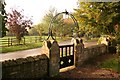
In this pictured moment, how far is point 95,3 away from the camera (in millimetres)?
15461

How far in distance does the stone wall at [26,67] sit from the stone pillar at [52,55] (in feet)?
0.74

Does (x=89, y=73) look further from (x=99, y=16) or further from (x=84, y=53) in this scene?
(x=99, y=16)

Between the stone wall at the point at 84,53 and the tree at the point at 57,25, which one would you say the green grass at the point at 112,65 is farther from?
the tree at the point at 57,25

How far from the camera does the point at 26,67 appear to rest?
8008mm

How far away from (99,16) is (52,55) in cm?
739

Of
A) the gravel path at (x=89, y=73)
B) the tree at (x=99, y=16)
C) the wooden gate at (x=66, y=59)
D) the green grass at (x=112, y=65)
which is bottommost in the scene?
the gravel path at (x=89, y=73)

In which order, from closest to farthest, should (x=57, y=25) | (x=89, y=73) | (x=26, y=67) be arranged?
(x=26, y=67)
(x=89, y=73)
(x=57, y=25)

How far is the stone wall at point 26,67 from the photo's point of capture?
285 inches

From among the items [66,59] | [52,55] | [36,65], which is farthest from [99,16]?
[36,65]

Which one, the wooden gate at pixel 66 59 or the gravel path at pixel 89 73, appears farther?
the wooden gate at pixel 66 59

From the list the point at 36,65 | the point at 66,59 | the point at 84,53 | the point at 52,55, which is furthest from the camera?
the point at 84,53

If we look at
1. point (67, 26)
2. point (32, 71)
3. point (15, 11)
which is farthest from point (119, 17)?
point (67, 26)

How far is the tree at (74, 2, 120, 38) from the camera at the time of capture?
1505 centimetres

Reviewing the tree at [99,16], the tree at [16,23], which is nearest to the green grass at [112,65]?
the tree at [99,16]
